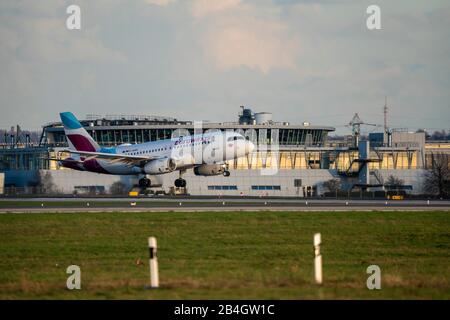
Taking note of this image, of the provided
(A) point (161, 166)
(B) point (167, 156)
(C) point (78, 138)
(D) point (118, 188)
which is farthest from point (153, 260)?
(D) point (118, 188)

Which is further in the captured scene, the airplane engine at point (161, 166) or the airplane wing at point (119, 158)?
the airplane wing at point (119, 158)

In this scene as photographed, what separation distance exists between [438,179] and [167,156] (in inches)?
1874

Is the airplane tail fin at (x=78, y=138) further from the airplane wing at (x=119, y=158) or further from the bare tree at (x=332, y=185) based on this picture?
the bare tree at (x=332, y=185)

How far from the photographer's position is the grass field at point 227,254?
78.9 feet

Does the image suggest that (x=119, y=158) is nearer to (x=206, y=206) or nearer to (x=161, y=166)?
(x=161, y=166)

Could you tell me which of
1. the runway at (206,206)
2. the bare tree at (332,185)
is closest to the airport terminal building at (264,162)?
the bare tree at (332,185)

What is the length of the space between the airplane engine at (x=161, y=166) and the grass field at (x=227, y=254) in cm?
3179

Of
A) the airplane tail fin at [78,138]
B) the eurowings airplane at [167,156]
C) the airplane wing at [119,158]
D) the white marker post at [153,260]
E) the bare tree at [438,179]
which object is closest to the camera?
the white marker post at [153,260]

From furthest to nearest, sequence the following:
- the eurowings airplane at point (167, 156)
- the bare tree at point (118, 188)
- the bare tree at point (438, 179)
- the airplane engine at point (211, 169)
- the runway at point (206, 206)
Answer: the bare tree at point (438, 179) < the bare tree at point (118, 188) < the airplane engine at point (211, 169) < the eurowings airplane at point (167, 156) < the runway at point (206, 206)

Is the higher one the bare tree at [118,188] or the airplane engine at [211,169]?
the airplane engine at [211,169]

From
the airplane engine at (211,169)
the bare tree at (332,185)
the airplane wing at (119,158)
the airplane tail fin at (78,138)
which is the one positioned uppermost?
the airplane tail fin at (78,138)

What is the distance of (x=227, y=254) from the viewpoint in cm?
3472

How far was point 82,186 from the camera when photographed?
116m
